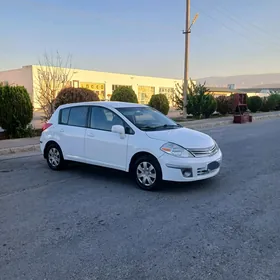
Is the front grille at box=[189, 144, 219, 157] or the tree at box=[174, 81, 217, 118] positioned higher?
the tree at box=[174, 81, 217, 118]

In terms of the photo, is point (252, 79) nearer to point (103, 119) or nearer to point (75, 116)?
point (75, 116)

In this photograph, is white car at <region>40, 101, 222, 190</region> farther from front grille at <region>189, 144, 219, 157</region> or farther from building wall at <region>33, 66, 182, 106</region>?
building wall at <region>33, 66, 182, 106</region>

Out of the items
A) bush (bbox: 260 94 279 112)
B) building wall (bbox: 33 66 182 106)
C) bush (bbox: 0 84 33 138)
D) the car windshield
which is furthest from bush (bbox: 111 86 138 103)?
bush (bbox: 260 94 279 112)

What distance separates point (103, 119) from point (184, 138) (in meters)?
1.79

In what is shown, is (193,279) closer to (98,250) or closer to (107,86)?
(98,250)

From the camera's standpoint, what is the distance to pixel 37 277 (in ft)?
9.94

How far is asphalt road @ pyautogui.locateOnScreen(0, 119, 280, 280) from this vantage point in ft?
10.4

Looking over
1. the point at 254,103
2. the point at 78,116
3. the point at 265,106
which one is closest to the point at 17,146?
the point at 78,116

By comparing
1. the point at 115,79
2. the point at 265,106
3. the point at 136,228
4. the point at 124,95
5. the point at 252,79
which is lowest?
the point at 136,228

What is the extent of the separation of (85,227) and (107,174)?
9.27ft

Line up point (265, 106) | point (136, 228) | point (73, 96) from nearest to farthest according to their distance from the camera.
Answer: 1. point (136, 228)
2. point (73, 96)
3. point (265, 106)

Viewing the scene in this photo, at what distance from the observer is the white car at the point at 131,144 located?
5523 mm

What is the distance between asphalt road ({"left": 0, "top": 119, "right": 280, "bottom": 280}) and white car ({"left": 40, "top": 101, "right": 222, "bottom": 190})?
39 cm

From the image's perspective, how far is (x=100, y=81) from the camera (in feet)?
132
